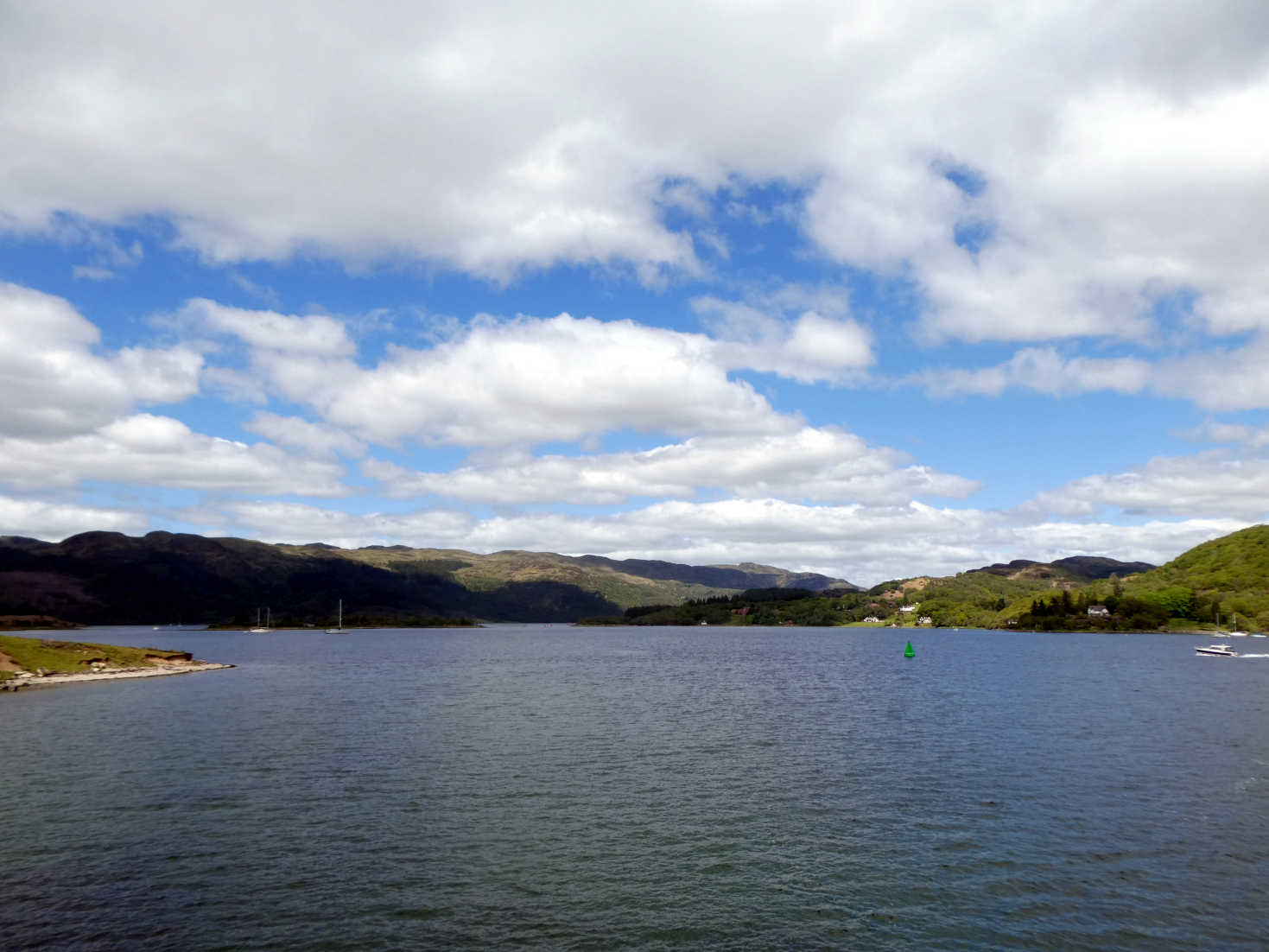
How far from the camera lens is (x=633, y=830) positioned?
141 feet

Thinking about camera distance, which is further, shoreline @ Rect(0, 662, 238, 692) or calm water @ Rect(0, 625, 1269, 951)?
shoreline @ Rect(0, 662, 238, 692)

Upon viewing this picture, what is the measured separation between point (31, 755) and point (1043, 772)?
82.0m

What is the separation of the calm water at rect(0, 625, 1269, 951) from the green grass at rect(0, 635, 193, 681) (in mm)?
49018

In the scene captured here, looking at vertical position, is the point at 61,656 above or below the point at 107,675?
above

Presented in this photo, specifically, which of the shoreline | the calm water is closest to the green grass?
the shoreline

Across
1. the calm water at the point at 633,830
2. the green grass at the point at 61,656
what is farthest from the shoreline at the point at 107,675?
the calm water at the point at 633,830

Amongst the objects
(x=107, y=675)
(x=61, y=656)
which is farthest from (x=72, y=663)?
(x=107, y=675)

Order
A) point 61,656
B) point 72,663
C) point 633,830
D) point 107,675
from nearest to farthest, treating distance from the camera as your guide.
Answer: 1. point 633,830
2. point 72,663
3. point 61,656
4. point 107,675

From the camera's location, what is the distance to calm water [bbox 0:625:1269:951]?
30.9 metres

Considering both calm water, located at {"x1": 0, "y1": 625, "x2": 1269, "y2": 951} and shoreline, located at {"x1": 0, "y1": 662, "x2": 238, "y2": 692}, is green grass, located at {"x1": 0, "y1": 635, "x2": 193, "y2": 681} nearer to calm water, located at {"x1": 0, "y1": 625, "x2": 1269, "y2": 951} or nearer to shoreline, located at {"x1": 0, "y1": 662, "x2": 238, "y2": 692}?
shoreline, located at {"x1": 0, "y1": 662, "x2": 238, "y2": 692}

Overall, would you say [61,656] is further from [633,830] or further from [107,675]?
[633,830]

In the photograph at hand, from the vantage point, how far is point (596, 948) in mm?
28609

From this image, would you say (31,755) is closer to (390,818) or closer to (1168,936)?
(390,818)

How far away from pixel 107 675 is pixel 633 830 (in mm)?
137329
